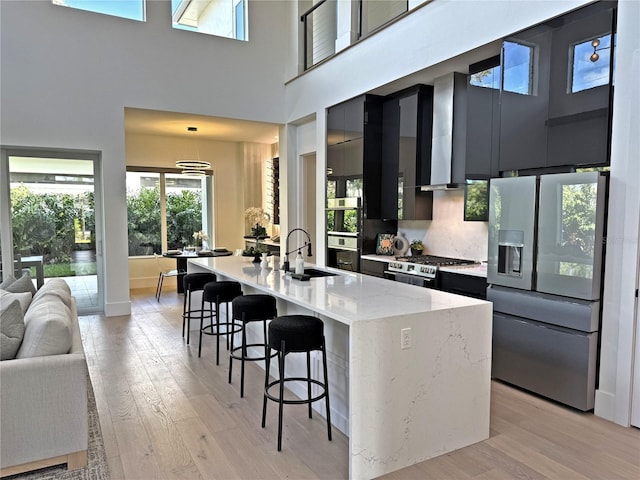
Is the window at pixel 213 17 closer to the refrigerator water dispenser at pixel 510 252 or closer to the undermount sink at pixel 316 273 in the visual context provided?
the undermount sink at pixel 316 273

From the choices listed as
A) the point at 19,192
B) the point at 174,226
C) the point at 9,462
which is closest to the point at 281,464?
the point at 9,462

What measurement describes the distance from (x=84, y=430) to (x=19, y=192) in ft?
15.0

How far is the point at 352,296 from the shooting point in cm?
287

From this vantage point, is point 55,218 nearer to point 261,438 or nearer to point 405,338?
point 261,438

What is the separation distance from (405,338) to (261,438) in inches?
46.8

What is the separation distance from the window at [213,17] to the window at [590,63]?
5169mm

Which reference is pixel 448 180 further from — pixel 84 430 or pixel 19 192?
pixel 19 192

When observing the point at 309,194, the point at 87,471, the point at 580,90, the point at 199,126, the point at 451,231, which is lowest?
the point at 87,471

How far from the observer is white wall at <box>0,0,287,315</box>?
18.0ft

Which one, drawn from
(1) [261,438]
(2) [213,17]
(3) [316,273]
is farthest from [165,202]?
(1) [261,438]

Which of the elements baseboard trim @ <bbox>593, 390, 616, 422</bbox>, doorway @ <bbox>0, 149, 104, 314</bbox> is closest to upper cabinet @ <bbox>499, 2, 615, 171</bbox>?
baseboard trim @ <bbox>593, 390, 616, 422</bbox>

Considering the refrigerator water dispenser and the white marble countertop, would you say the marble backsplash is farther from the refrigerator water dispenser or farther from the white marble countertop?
the white marble countertop

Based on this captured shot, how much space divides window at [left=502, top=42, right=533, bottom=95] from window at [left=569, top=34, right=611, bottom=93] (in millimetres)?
357

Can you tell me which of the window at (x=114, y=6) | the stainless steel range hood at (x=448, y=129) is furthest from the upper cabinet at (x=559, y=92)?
the window at (x=114, y=6)
